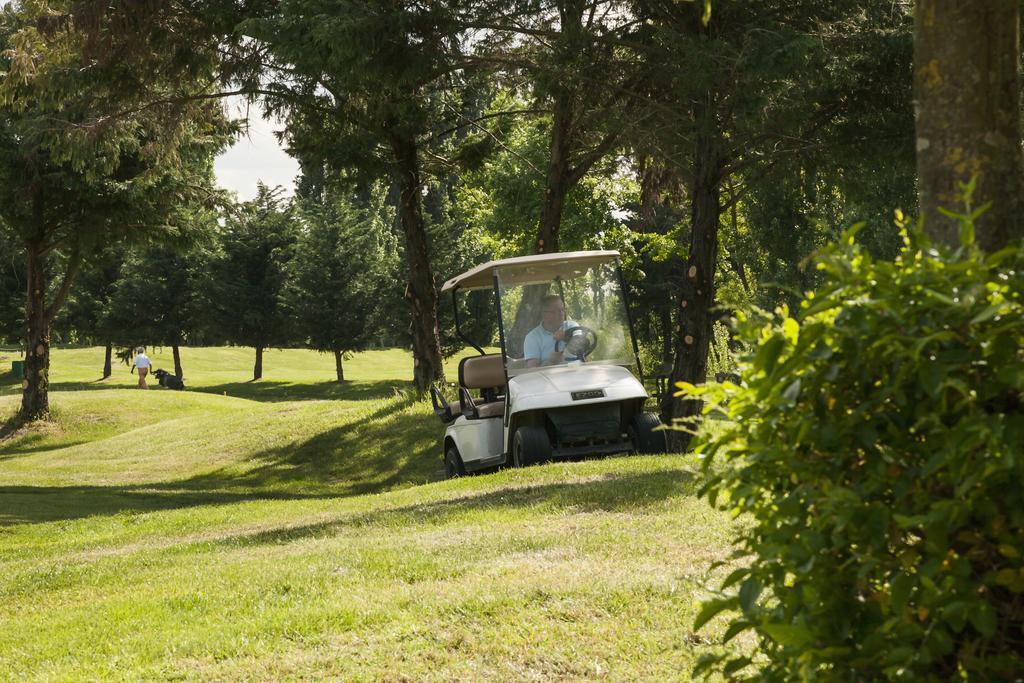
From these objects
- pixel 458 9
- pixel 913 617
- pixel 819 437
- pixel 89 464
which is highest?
pixel 458 9

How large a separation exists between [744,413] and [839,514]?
1.05ft

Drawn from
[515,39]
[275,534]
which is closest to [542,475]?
[275,534]

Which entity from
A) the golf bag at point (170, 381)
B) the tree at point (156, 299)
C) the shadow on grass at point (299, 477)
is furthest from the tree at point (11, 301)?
the shadow on grass at point (299, 477)

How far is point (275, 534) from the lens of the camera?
9.38 metres

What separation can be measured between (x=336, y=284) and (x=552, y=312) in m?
34.0

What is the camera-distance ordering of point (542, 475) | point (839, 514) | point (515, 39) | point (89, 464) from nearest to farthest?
point (839, 514)
point (542, 475)
point (515, 39)
point (89, 464)

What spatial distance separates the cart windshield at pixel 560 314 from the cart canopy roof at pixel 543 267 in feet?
0.03

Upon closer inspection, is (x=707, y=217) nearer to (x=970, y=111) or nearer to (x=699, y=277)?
(x=699, y=277)

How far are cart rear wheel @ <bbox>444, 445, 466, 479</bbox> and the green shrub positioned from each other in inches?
427

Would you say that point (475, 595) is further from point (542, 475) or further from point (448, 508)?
point (542, 475)

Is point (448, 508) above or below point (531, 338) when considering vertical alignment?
below

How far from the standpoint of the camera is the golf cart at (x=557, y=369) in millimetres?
11445

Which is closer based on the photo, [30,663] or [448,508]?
[30,663]

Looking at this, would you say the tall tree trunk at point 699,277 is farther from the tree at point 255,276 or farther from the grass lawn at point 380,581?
the tree at point 255,276
